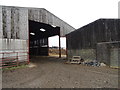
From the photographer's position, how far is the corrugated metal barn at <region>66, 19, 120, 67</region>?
26.5 feet

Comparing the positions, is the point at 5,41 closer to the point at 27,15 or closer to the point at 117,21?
the point at 27,15

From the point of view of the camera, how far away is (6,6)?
29.7 ft

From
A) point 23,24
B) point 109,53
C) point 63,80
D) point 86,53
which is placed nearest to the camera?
point 63,80

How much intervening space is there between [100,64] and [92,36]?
10.9ft

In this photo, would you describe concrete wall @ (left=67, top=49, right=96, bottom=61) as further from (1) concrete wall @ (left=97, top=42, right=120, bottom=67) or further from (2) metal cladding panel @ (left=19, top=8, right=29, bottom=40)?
(2) metal cladding panel @ (left=19, top=8, right=29, bottom=40)

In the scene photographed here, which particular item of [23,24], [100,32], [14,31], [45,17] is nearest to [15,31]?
[14,31]

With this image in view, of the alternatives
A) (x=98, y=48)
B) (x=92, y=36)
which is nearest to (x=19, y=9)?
(x=92, y=36)

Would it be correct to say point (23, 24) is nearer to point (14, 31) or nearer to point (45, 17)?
point (14, 31)

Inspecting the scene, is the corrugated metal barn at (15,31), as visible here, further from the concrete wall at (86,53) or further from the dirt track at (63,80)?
the concrete wall at (86,53)

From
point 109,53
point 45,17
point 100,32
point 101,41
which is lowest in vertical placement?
point 109,53

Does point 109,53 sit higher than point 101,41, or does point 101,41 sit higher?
point 101,41

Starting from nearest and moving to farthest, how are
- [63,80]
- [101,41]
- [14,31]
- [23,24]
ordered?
[63,80], [14,31], [101,41], [23,24]

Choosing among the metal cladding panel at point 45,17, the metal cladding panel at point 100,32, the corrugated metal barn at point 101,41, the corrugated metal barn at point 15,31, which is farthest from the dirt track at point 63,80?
the metal cladding panel at point 45,17

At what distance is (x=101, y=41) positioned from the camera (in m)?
9.45
